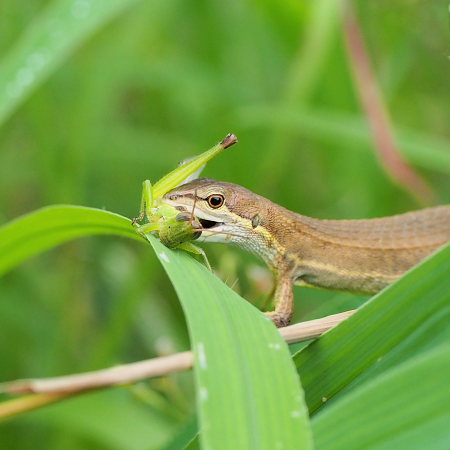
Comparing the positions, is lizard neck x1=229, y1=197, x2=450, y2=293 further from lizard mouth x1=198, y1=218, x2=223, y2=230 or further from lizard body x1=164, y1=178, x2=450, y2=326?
lizard mouth x1=198, y1=218, x2=223, y2=230

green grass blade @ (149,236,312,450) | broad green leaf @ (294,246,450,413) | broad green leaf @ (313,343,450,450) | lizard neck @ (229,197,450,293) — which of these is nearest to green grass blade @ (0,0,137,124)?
lizard neck @ (229,197,450,293)

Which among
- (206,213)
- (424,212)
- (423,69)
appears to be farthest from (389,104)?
(206,213)

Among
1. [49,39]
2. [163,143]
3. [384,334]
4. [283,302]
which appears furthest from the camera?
[163,143]

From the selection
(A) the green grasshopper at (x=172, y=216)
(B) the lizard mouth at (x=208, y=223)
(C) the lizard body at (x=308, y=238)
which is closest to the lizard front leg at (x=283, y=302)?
(C) the lizard body at (x=308, y=238)

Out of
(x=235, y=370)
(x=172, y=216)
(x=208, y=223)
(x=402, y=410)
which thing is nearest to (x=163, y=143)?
(x=208, y=223)

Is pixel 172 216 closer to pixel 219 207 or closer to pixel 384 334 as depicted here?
pixel 219 207

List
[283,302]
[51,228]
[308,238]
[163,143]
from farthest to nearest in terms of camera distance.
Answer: [163,143] → [308,238] → [283,302] → [51,228]

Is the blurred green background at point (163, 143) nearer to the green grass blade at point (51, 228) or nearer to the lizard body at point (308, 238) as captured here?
the lizard body at point (308, 238)
